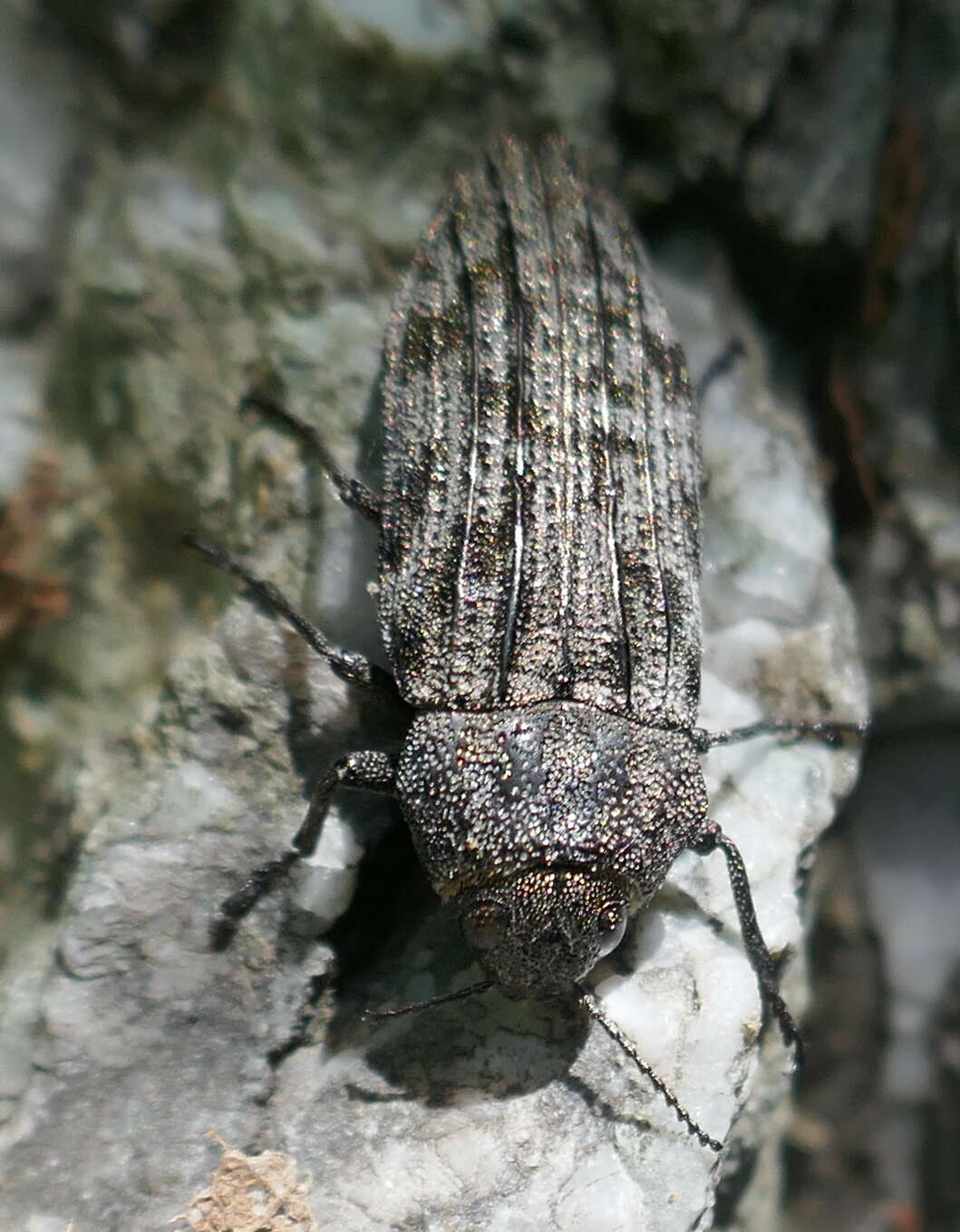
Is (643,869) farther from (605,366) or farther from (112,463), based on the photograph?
(112,463)

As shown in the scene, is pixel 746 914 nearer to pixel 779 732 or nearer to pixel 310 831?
pixel 779 732

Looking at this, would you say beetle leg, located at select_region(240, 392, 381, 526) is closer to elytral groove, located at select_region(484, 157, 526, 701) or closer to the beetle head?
elytral groove, located at select_region(484, 157, 526, 701)

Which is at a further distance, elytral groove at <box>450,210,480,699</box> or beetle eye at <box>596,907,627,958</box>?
elytral groove at <box>450,210,480,699</box>

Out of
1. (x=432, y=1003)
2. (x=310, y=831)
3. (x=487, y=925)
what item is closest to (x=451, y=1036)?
(x=432, y=1003)

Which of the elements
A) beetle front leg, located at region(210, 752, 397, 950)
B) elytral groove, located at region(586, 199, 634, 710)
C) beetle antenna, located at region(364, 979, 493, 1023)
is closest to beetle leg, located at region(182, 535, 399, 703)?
beetle front leg, located at region(210, 752, 397, 950)

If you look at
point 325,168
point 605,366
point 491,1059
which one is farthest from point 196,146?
point 491,1059

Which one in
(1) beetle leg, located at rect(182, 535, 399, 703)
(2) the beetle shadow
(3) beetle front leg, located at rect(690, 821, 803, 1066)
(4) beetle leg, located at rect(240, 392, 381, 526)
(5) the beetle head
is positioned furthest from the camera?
(4) beetle leg, located at rect(240, 392, 381, 526)

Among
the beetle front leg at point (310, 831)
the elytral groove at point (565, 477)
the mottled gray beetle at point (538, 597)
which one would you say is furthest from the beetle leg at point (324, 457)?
the beetle front leg at point (310, 831)
